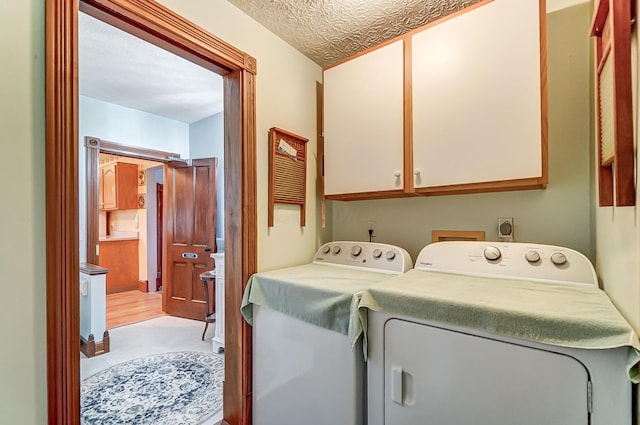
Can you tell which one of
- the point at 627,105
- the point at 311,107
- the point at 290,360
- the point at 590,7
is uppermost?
the point at 590,7

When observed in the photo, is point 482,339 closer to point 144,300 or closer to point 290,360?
point 290,360

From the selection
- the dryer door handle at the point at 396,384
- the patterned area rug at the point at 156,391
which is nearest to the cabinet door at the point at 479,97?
the dryer door handle at the point at 396,384

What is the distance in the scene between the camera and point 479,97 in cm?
139

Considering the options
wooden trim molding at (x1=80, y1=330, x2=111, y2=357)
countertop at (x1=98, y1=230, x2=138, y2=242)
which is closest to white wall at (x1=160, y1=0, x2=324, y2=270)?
wooden trim molding at (x1=80, y1=330, x2=111, y2=357)

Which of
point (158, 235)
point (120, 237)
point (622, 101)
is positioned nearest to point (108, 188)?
point (120, 237)

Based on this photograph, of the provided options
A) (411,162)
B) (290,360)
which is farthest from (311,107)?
(290,360)

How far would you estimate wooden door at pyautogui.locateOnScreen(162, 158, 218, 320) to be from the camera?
11.7ft

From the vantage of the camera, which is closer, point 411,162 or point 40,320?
point 40,320

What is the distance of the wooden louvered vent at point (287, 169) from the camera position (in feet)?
5.71

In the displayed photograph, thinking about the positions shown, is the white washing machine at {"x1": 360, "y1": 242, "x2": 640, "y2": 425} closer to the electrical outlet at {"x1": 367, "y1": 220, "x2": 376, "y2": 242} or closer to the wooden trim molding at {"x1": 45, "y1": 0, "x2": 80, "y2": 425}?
the electrical outlet at {"x1": 367, "y1": 220, "x2": 376, "y2": 242}

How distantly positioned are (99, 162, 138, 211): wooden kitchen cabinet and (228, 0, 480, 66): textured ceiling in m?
4.95

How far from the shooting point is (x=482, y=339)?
36.9 inches

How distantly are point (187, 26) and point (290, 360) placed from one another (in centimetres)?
159

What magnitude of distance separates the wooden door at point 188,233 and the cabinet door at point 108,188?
2.37 m
